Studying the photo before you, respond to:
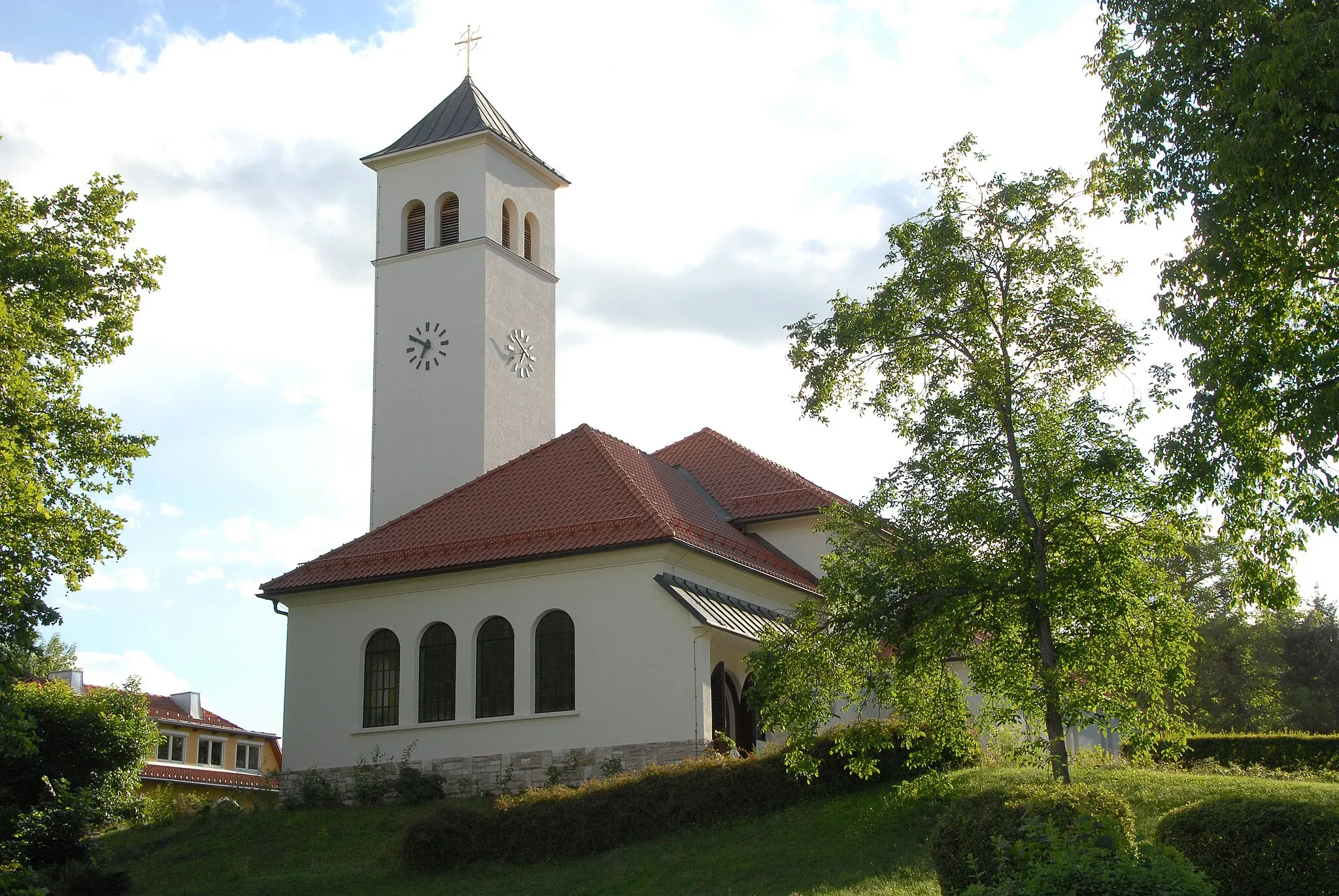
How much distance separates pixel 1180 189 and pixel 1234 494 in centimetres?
365

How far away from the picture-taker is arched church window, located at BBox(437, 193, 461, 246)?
3816cm

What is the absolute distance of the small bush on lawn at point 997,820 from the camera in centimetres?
1187

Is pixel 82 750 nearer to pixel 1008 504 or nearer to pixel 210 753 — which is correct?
pixel 1008 504

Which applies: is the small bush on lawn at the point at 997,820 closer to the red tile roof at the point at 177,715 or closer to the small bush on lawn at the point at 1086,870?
the small bush on lawn at the point at 1086,870

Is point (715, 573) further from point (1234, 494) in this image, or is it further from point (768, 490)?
point (1234, 494)

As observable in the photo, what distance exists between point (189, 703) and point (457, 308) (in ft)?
97.2

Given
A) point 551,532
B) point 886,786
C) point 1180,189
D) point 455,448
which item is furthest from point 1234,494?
point 455,448

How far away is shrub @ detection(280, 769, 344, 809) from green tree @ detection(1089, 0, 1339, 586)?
17.3 meters

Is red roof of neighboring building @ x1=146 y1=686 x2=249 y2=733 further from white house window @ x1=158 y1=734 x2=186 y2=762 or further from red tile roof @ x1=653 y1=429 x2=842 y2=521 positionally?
red tile roof @ x1=653 y1=429 x2=842 y2=521

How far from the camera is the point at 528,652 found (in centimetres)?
2555

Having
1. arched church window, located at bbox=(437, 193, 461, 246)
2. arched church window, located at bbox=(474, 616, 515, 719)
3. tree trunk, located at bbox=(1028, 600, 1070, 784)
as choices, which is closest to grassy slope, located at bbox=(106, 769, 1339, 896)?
tree trunk, located at bbox=(1028, 600, 1070, 784)

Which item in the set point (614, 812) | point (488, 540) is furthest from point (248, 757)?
point (614, 812)

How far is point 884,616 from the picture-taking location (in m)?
16.5

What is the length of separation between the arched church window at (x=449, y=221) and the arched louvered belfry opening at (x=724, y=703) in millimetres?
16803
